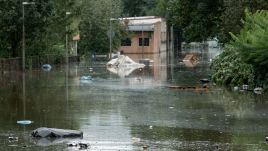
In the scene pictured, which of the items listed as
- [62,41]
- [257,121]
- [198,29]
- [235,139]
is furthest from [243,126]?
[62,41]

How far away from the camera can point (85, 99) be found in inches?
1193

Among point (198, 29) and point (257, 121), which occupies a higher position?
point (198, 29)

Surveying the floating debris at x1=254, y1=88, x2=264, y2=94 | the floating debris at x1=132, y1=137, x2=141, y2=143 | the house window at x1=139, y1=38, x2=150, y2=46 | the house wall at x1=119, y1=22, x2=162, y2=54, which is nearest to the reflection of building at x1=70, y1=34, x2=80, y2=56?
the house wall at x1=119, y1=22, x2=162, y2=54

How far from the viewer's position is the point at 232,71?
128 feet

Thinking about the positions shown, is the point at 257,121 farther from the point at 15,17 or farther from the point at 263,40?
the point at 15,17

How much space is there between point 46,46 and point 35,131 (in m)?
48.4

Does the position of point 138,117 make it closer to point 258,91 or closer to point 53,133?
point 53,133

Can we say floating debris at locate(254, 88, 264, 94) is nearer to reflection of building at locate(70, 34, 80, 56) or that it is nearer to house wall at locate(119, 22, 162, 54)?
reflection of building at locate(70, 34, 80, 56)

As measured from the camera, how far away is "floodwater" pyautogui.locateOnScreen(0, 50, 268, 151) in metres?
17.5

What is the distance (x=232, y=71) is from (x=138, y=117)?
16593mm

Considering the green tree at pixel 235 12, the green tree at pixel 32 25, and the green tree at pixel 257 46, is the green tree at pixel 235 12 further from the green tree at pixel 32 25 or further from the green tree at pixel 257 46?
the green tree at pixel 32 25

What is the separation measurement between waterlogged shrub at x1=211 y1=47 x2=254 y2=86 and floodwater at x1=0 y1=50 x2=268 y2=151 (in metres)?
1.74

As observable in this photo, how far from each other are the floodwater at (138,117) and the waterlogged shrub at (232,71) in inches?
68.5

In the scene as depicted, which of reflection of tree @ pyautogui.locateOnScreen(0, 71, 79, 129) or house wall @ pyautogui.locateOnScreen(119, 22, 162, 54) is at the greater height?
house wall @ pyautogui.locateOnScreen(119, 22, 162, 54)
